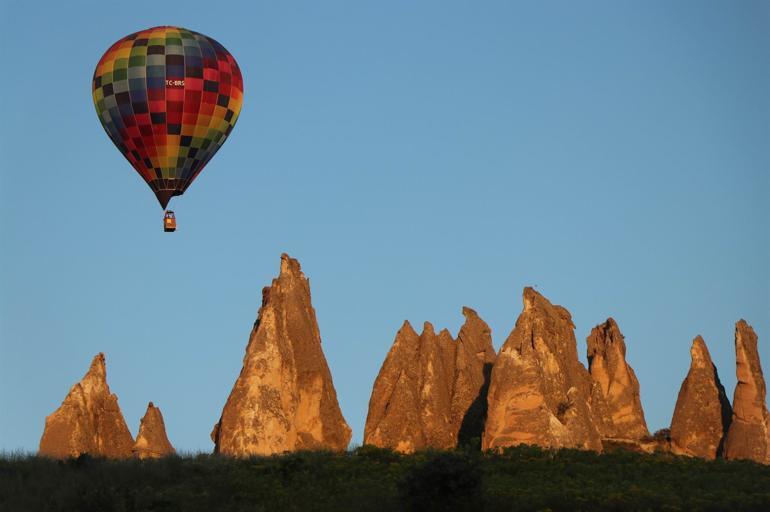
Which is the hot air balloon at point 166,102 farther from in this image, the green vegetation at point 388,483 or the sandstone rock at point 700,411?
the sandstone rock at point 700,411

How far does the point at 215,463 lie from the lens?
167 ft

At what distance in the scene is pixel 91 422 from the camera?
283ft

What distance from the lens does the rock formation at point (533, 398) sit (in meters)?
76.2

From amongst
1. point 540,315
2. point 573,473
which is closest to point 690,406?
point 540,315

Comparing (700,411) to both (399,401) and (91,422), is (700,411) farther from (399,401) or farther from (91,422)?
(91,422)

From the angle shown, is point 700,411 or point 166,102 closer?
point 166,102

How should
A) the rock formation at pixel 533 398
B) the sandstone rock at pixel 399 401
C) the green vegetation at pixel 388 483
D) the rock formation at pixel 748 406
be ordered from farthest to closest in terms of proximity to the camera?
the rock formation at pixel 748 406 < the sandstone rock at pixel 399 401 < the rock formation at pixel 533 398 < the green vegetation at pixel 388 483

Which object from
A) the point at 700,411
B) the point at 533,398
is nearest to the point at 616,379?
the point at 700,411

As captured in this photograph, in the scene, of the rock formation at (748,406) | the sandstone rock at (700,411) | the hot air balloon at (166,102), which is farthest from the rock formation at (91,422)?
the rock formation at (748,406)

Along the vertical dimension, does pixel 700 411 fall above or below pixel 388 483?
above

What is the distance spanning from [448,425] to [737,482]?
40284 millimetres

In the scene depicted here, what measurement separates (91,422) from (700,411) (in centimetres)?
3077

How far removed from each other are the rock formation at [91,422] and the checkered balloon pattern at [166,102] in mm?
12925

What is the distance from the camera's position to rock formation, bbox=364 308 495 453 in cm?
8606
